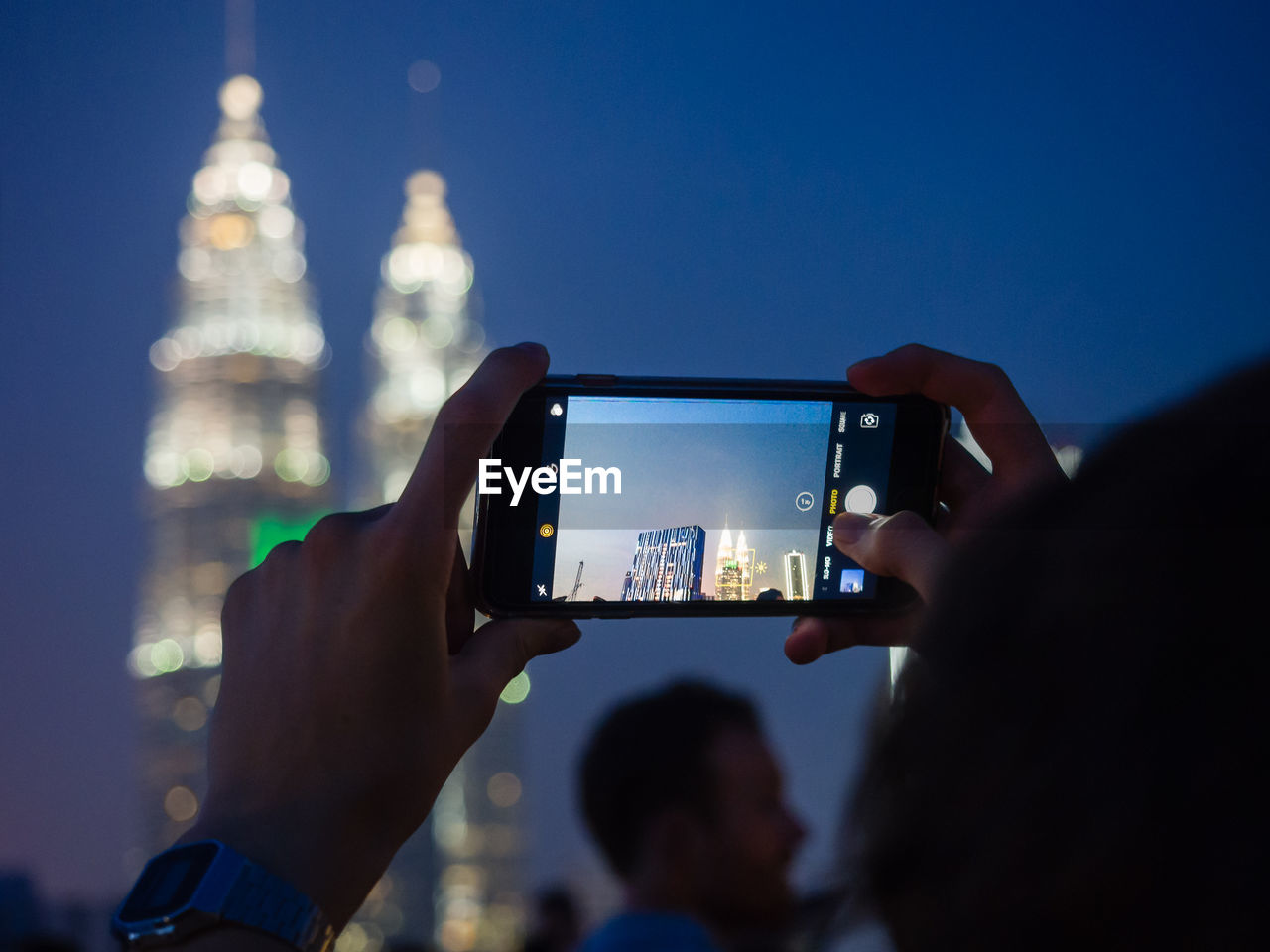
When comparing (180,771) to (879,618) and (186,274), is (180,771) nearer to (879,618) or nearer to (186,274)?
(186,274)

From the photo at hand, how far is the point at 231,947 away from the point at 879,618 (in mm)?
930

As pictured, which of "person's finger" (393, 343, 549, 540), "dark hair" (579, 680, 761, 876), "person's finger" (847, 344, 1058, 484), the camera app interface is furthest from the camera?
"dark hair" (579, 680, 761, 876)

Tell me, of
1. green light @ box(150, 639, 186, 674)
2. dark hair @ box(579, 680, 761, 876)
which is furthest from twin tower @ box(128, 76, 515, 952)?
dark hair @ box(579, 680, 761, 876)

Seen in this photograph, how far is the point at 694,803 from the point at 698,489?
1.22 m

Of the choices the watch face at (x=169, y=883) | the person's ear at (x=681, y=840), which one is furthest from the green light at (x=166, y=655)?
the watch face at (x=169, y=883)

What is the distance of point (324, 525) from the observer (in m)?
0.97

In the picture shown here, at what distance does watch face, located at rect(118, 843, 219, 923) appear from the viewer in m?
0.75

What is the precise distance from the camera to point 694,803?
95.3 inches

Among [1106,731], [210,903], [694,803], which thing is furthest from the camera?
[694,803]

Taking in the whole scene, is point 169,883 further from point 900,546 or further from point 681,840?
point 681,840

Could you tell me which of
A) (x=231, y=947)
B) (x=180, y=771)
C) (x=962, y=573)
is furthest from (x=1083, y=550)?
(x=180, y=771)

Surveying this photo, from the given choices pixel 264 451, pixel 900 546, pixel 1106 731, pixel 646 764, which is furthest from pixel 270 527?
pixel 1106 731

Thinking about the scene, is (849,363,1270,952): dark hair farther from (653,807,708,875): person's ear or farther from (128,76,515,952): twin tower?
(128,76,515,952): twin tower

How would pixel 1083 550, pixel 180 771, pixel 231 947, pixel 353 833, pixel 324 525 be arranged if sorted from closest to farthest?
pixel 1083 550 < pixel 231 947 < pixel 353 833 < pixel 324 525 < pixel 180 771
